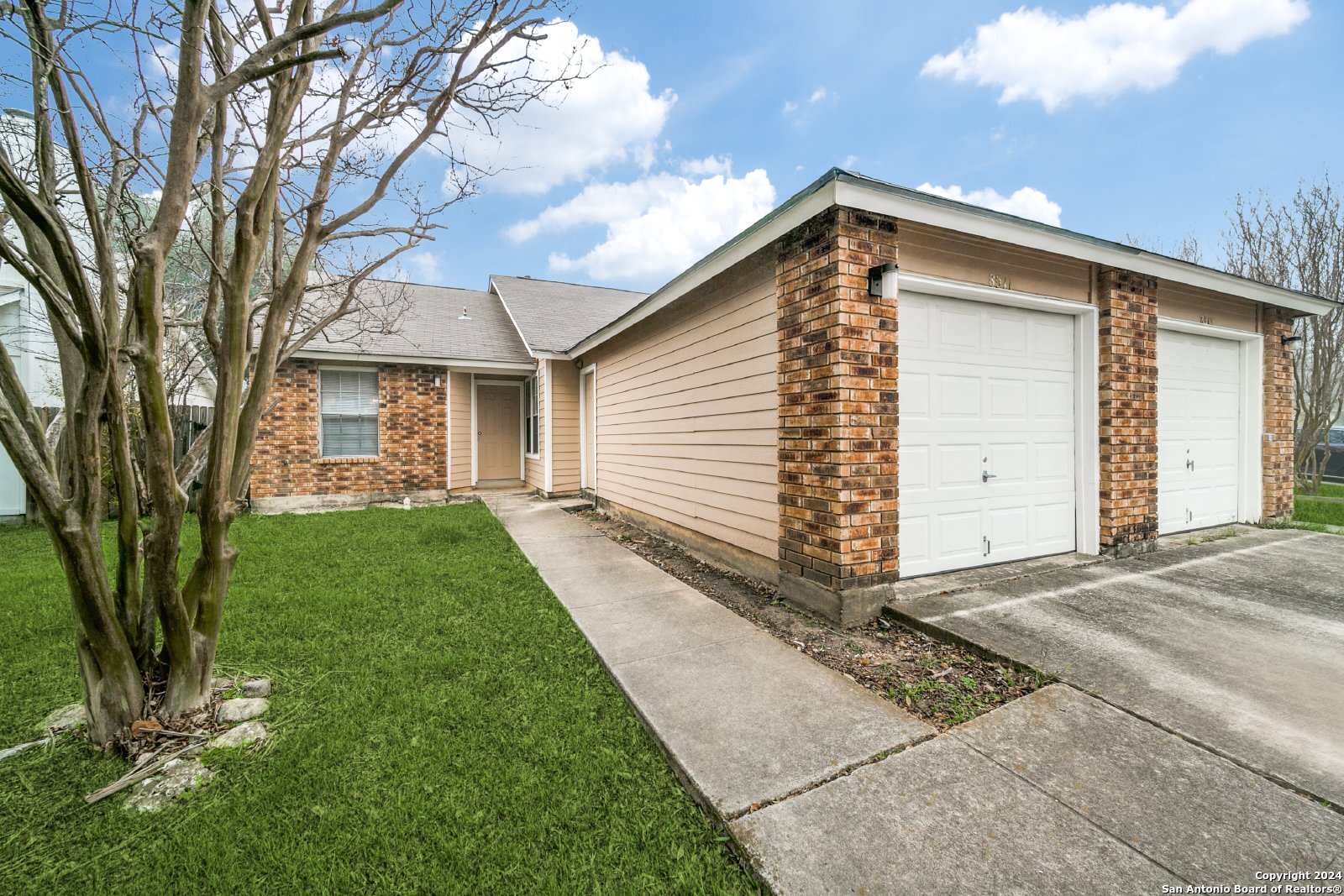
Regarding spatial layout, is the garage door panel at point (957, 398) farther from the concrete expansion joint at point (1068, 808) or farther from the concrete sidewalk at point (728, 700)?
the concrete expansion joint at point (1068, 808)

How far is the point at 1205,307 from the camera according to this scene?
18.1 feet

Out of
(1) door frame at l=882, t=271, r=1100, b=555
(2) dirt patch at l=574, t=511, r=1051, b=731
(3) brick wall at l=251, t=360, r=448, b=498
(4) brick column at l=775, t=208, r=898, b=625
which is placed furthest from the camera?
(3) brick wall at l=251, t=360, r=448, b=498

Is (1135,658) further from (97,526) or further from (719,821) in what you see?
(97,526)

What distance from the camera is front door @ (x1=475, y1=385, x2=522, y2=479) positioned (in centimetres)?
1180

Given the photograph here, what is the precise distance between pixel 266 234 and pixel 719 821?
296 cm

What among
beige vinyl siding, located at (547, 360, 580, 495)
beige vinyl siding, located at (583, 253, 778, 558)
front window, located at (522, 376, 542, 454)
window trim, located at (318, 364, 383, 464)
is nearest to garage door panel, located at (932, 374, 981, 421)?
beige vinyl siding, located at (583, 253, 778, 558)

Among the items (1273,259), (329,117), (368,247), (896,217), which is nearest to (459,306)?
(368,247)

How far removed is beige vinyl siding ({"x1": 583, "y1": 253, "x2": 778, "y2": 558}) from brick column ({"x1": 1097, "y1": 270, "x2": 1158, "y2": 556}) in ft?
9.97

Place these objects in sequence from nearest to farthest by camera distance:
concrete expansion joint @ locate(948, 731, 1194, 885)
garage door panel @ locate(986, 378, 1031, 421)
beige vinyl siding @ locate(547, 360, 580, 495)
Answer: concrete expansion joint @ locate(948, 731, 1194, 885) < garage door panel @ locate(986, 378, 1031, 421) < beige vinyl siding @ locate(547, 360, 580, 495)

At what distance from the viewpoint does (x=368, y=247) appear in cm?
423

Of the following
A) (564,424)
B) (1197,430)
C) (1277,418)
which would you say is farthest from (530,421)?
(1277,418)

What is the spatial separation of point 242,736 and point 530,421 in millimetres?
9294

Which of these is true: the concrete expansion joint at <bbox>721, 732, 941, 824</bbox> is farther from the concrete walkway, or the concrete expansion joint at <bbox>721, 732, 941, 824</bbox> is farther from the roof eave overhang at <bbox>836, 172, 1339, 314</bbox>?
the roof eave overhang at <bbox>836, 172, 1339, 314</bbox>

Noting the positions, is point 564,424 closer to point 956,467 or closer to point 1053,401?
point 956,467
